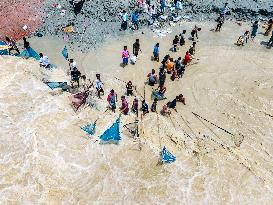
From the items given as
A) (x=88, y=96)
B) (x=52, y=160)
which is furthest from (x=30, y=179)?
(x=88, y=96)

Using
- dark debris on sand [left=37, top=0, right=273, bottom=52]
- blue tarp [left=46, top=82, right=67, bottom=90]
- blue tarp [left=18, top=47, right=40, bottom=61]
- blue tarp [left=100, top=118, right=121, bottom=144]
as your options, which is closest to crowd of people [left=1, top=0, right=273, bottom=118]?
blue tarp [left=18, top=47, right=40, bottom=61]

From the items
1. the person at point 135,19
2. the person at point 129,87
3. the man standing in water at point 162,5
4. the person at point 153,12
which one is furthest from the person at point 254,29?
the person at point 129,87

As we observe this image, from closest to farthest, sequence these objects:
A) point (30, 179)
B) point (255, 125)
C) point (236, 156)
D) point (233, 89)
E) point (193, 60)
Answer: point (30, 179) → point (236, 156) → point (255, 125) → point (233, 89) → point (193, 60)

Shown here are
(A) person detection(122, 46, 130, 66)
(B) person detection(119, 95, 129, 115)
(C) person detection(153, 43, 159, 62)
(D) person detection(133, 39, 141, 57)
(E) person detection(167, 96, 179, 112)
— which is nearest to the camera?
(B) person detection(119, 95, 129, 115)

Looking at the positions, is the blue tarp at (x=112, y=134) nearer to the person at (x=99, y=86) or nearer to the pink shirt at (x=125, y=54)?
the person at (x=99, y=86)

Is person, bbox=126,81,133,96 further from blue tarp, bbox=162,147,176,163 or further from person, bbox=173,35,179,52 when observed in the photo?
person, bbox=173,35,179,52

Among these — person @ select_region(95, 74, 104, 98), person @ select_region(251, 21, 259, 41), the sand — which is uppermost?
person @ select_region(251, 21, 259, 41)

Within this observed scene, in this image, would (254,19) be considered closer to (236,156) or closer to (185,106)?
(185,106)
